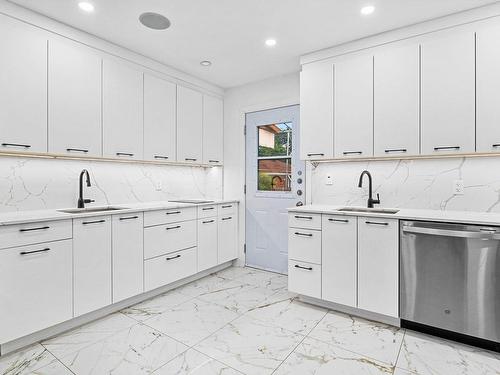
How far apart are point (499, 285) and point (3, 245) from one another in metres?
3.39

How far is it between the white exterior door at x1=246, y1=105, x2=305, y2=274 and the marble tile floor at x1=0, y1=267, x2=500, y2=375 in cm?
114

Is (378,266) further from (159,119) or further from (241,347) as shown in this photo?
(159,119)

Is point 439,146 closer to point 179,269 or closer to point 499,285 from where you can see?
point 499,285

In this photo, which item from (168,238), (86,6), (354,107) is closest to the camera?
(86,6)

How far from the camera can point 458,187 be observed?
2.61 metres

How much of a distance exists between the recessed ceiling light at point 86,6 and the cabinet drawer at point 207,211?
84.6 inches

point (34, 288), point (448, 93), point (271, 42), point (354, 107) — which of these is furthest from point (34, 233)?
point (448, 93)

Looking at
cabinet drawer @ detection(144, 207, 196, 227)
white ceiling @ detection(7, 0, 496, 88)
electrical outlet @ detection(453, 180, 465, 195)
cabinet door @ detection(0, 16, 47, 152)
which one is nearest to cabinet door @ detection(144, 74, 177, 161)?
white ceiling @ detection(7, 0, 496, 88)

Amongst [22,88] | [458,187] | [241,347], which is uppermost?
[22,88]

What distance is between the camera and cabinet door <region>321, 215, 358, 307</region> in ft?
8.32

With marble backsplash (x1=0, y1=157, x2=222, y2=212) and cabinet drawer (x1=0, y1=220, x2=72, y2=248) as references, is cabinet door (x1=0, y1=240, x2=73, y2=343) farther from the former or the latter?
marble backsplash (x1=0, y1=157, x2=222, y2=212)

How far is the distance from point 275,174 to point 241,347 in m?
2.24

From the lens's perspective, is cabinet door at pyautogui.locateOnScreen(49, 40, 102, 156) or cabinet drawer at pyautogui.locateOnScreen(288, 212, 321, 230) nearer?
cabinet door at pyautogui.locateOnScreen(49, 40, 102, 156)

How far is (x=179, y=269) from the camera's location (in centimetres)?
322
